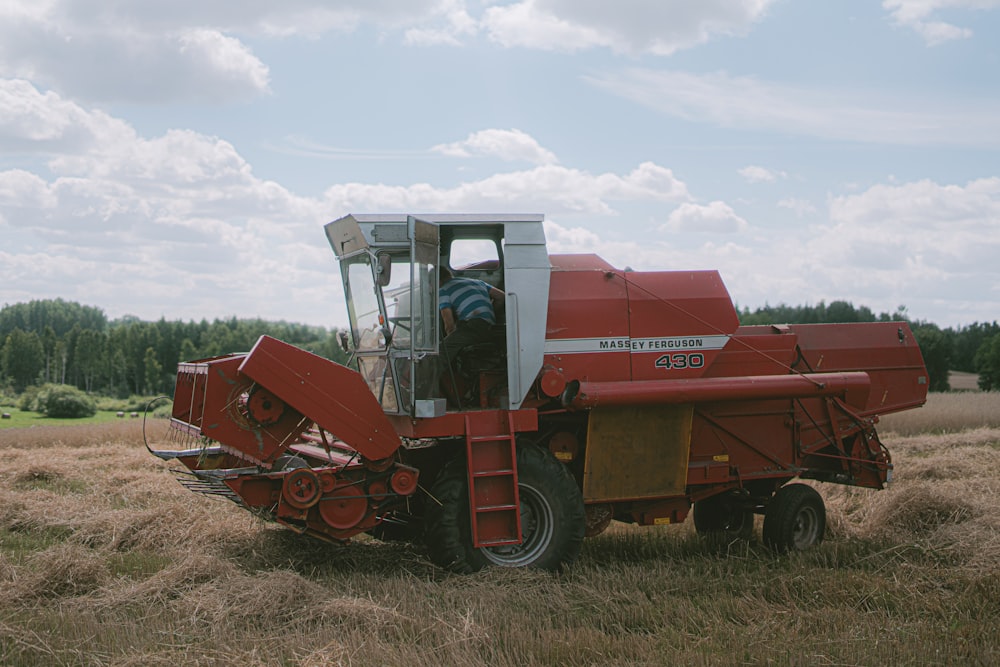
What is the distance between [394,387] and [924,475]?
8642mm

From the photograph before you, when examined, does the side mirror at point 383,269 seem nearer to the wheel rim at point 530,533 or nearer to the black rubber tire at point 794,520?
the wheel rim at point 530,533

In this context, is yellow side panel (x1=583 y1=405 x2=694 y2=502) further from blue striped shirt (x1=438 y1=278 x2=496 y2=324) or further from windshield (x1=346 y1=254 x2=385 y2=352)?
windshield (x1=346 y1=254 x2=385 y2=352)

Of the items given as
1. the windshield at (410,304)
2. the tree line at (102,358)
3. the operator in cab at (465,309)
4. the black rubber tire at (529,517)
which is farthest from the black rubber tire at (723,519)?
the tree line at (102,358)

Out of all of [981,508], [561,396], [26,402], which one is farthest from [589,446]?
[26,402]

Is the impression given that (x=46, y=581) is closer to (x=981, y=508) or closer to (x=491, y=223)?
(x=491, y=223)

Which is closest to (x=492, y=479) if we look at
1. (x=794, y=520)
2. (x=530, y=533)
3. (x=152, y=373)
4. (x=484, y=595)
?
(x=530, y=533)

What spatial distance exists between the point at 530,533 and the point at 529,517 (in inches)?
5.5

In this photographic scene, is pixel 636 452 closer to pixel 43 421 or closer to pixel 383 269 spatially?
pixel 383 269

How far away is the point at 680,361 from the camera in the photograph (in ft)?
26.8

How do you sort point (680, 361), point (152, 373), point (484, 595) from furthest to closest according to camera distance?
point (152, 373)
point (680, 361)
point (484, 595)

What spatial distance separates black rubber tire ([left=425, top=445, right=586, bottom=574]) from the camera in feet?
23.8

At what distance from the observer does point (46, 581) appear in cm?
633

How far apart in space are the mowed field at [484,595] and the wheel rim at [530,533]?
375mm

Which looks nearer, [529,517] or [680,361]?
[529,517]
